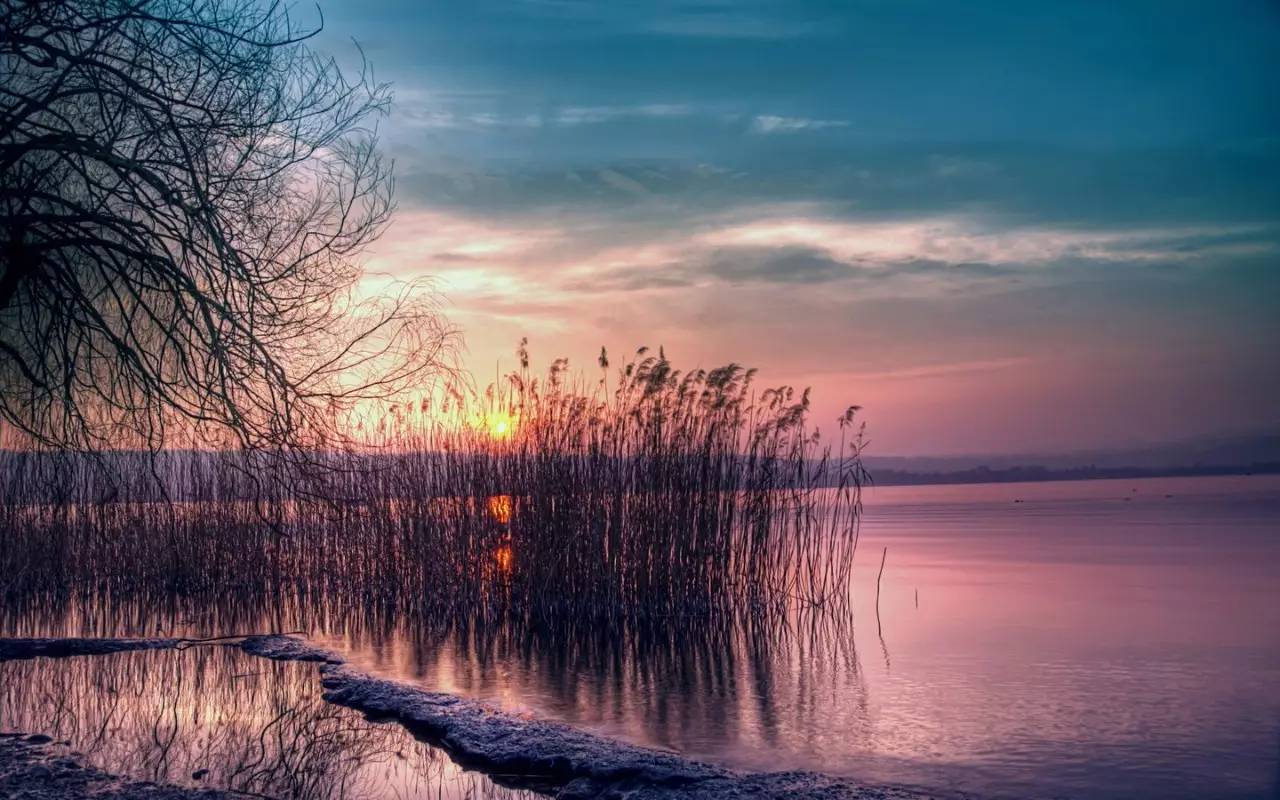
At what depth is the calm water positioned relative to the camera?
4984 millimetres

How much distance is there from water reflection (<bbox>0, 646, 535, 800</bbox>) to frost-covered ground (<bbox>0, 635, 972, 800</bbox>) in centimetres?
16

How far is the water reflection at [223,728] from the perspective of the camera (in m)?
4.59

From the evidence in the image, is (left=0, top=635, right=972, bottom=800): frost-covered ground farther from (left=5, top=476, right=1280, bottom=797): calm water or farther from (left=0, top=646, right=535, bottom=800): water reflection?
(left=5, top=476, right=1280, bottom=797): calm water

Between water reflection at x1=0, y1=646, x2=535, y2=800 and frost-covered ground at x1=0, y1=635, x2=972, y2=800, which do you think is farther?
water reflection at x1=0, y1=646, x2=535, y2=800

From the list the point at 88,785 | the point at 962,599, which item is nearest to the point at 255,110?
the point at 88,785

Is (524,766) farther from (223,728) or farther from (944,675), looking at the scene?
(944,675)

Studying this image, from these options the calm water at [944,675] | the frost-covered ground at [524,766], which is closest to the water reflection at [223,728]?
the frost-covered ground at [524,766]

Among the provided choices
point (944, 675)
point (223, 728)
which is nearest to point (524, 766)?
point (223, 728)

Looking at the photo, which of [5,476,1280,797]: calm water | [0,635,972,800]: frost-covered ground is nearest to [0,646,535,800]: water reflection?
[0,635,972,800]: frost-covered ground

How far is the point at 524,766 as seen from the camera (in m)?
4.77

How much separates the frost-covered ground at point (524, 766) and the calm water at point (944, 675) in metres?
0.43

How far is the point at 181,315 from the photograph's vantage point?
5145 mm

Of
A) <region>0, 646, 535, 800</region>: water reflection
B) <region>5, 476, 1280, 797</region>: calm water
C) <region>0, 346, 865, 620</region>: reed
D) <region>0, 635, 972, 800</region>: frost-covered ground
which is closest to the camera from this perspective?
<region>0, 635, 972, 800</region>: frost-covered ground

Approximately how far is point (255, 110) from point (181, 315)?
48.1 inches
